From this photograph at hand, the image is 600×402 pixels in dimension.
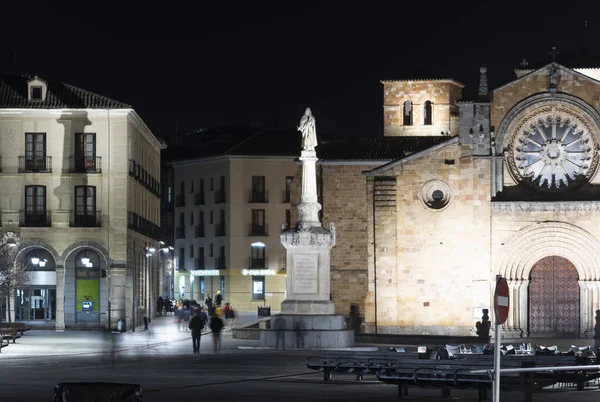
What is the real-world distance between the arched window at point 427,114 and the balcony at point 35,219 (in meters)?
20.8

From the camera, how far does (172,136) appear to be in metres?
117

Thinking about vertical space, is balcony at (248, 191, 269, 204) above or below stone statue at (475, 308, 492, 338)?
above

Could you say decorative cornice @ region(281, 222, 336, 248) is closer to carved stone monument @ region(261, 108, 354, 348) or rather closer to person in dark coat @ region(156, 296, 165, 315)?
carved stone monument @ region(261, 108, 354, 348)

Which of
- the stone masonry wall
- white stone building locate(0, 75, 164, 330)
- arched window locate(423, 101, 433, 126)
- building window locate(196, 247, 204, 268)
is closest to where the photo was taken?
white stone building locate(0, 75, 164, 330)

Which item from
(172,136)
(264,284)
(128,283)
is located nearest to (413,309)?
(128,283)

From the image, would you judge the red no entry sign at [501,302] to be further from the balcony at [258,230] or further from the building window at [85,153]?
the balcony at [258,230]

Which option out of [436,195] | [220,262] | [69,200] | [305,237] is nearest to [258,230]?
[220,262]

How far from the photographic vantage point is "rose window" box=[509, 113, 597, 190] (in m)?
58.8

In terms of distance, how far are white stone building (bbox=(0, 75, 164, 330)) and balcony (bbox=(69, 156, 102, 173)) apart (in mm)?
39

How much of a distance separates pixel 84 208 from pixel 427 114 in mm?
19752

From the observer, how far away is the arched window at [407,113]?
74.9 meters

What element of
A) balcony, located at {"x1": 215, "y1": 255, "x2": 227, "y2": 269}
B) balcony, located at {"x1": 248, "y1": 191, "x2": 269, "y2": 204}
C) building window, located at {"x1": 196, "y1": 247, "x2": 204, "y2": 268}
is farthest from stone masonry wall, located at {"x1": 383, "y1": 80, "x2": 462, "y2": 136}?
building window, located at {"x1": 196, "y1": 247, "x2": 204, "y2": 268}

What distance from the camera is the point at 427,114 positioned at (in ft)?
246

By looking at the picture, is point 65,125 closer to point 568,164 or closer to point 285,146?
point 568,164
